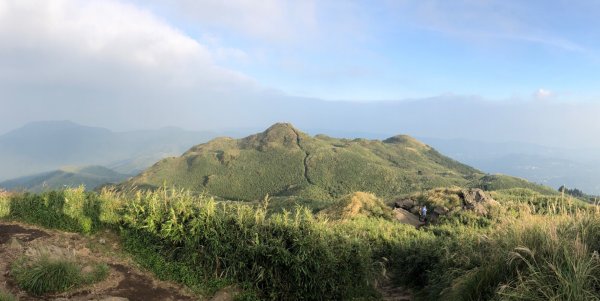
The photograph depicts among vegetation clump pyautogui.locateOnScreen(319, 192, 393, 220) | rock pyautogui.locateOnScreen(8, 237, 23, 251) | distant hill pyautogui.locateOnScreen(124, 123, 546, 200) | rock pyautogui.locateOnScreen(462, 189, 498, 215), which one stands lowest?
Result: distant hill pyautogui.locateOnScreen(124, 123, 546, 200)

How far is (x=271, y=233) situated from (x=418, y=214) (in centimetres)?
1606

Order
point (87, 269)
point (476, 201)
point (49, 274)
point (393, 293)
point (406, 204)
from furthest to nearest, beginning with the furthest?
point (406, 204), point (476, 201), point (393, 293), point (87, 269), point (49, 274)

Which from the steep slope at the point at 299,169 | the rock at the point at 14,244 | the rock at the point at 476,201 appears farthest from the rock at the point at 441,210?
the steep slope at the point at 299,169

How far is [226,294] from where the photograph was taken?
8195 millimetres

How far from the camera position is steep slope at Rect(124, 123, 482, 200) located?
90438 mm

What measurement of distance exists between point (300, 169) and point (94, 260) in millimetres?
97529

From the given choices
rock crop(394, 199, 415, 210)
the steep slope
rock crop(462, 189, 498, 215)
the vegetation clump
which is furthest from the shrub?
the steep slope

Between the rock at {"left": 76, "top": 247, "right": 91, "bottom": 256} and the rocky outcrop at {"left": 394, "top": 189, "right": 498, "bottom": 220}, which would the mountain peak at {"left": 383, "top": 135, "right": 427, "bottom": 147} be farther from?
the rock at {"left": 76, "top": 247, "right": 91, "bottom": 256}

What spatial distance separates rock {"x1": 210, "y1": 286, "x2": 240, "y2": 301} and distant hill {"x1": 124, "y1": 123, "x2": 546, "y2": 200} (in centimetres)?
7129

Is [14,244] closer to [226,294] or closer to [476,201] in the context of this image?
[226,294]

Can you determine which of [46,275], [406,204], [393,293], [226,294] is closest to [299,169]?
[406,204]

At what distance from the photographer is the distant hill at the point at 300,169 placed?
89.9 metres

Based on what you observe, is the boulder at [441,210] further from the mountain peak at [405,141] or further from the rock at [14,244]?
the mountain peak at [405,141]

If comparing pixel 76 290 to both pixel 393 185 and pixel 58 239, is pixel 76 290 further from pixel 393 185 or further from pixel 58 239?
pixel 393 185
